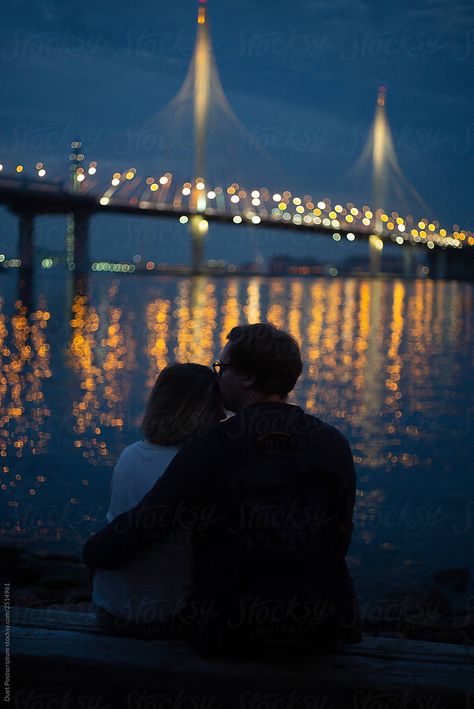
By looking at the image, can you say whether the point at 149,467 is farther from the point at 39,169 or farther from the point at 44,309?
the point at 39,169

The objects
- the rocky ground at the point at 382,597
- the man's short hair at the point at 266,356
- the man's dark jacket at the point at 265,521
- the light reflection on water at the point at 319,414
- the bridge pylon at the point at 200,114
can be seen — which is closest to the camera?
the man's dark jacket at the point at 265,521

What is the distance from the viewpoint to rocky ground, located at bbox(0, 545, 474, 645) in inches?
154

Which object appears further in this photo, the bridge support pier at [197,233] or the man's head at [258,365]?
the bridge support pier at [197,233]

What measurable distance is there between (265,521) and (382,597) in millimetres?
3212

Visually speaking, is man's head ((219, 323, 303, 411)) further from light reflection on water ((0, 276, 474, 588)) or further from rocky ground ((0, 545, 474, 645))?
light reflection on water ((0, 276, 474, 588))

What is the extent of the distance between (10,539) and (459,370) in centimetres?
1287

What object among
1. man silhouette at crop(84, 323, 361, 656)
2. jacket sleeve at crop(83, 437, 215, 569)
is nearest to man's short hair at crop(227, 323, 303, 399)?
man silhouette at crop(84, 323, 361, 656)

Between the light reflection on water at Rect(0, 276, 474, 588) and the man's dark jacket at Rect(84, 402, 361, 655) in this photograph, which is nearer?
the man's dark jacket at Rect(84, 402, 361, 655)

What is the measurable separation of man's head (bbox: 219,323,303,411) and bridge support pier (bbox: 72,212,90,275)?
47.4m

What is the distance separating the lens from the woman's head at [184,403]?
5.95ft

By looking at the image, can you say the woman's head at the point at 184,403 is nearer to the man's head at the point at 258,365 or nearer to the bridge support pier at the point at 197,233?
the man's head at the point at 258,365

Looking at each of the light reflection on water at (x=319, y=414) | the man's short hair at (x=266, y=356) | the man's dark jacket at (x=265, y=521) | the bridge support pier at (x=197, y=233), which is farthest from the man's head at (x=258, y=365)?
the bridge support pier at (x=197, y=233)

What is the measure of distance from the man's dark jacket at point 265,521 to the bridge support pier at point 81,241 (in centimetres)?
4760

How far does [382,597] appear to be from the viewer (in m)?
4.59
